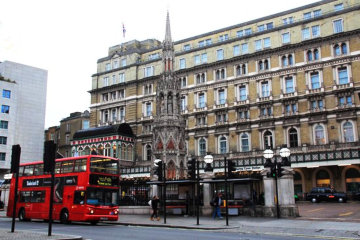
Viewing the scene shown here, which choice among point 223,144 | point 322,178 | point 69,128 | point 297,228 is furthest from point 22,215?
point 69,128

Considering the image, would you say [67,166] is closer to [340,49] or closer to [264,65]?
[264,65]

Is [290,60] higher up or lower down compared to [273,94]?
higher up

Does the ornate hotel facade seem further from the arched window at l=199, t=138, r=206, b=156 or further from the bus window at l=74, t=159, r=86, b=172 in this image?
the bus window at l=74, t=159, r=86, b=172

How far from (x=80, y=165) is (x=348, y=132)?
34.8m

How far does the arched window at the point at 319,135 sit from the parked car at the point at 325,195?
868 centimetres

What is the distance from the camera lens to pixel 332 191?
133 feet

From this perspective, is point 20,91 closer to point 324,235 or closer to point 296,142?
Result: point 296,142

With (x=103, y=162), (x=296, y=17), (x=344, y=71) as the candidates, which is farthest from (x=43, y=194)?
(x=296, y=17)

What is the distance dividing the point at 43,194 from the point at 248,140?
3268 cm

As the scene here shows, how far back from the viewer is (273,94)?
170 feet

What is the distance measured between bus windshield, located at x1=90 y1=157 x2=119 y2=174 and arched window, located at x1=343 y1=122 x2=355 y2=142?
106ft

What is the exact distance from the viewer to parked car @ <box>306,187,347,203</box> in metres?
39.3

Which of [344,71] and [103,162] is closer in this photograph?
[103,162]

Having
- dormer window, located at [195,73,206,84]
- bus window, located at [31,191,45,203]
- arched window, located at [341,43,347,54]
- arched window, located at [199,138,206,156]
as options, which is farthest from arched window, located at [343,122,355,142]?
bus window, located at [31,191,45,203]
